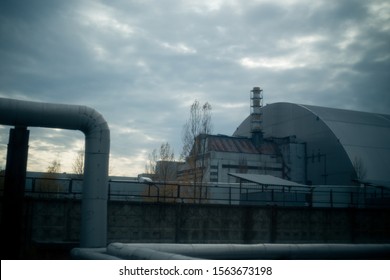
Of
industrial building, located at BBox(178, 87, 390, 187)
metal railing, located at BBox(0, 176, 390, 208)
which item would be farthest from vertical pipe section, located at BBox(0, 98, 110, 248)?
industrial building, located at BBox(178, 87, 390, 187)

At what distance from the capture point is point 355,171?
40531 millimetres

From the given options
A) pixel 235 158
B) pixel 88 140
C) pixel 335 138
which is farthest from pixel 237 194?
pixel 88 140

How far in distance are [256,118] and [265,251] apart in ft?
125

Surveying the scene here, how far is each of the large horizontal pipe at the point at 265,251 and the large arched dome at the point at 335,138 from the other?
27.2 metres

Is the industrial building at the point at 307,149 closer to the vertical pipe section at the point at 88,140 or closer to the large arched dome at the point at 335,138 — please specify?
the large arched dome at the point at 335,138

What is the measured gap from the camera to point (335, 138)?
43.0 meters

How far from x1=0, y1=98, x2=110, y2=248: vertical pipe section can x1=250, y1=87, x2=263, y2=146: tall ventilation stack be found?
115ft

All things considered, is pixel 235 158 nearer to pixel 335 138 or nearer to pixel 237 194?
pixel 237 194

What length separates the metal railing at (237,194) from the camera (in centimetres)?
2145

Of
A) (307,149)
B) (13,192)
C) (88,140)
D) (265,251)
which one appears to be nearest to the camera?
(13,192)

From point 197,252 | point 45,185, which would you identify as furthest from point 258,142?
point 197,252

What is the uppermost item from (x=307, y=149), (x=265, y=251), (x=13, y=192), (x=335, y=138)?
(x=335, y=138)

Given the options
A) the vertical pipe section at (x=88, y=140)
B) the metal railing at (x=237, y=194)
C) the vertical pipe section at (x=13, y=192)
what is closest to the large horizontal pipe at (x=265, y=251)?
the vertical pipe section at (x=88, y=140)

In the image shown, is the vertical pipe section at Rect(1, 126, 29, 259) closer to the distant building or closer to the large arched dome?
the distant building
